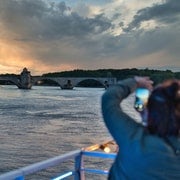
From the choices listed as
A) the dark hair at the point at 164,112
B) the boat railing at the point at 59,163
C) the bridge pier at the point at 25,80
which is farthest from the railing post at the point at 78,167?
the bridge pier at the point at 25,80

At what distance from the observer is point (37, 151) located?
97.8 ft

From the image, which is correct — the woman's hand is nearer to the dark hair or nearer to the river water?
the dark hair

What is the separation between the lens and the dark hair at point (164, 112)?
6.84 feet

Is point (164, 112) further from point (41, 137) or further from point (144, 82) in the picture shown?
point (41, 137)

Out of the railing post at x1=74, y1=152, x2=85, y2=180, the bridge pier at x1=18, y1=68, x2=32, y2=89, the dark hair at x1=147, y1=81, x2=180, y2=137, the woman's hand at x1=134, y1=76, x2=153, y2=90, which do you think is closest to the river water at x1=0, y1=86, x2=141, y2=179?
the railing post at x1=74, y1=152, x2=85, y2=180

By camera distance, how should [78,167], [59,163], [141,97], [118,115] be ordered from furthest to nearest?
1. [78,167]
2. [59,163]
3. [141,97]
4. [118,115]

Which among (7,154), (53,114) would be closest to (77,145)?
(7,154)

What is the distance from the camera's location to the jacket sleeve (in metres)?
2.19

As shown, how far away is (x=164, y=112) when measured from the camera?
2.08m

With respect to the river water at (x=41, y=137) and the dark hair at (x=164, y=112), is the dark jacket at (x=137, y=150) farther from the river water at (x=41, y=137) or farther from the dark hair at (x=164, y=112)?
the river water at (x=41, y=137)

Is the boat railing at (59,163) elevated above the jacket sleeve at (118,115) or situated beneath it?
situated beneath

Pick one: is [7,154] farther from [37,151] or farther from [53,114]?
[53,114]

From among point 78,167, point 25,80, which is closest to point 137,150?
point 78,167

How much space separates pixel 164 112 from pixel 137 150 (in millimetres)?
212
